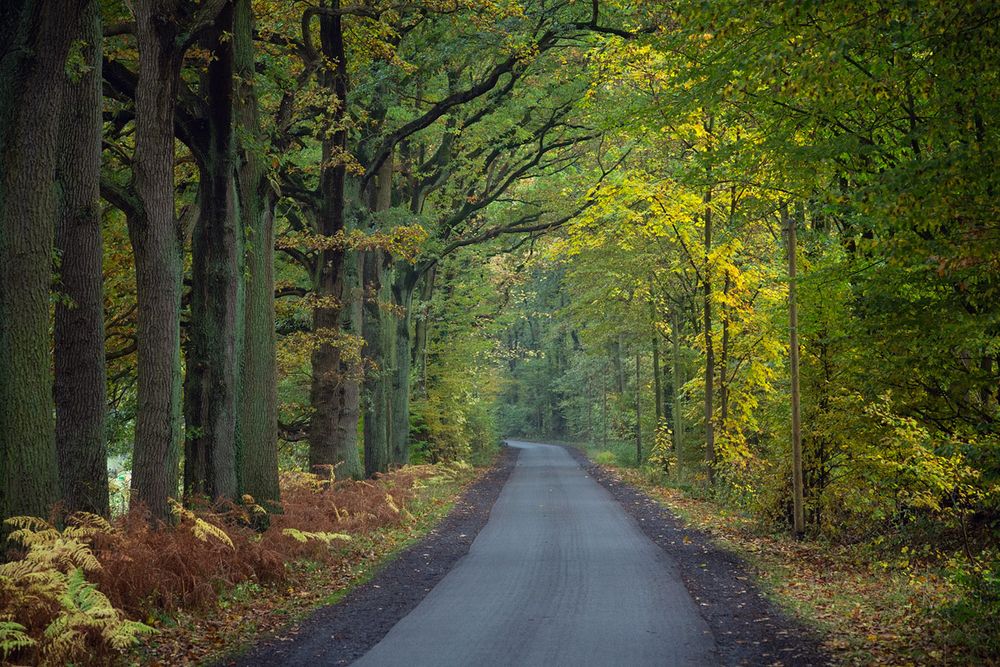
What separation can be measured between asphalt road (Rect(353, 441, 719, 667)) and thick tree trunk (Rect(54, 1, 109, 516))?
13.1ft

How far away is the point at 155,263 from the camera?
35.0 feet

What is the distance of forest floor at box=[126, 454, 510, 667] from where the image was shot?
25.1 ft

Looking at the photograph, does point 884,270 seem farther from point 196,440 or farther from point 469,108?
point 469,108

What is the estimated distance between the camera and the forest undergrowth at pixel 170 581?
692cm

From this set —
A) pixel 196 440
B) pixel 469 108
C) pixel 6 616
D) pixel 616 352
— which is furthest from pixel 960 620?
pixel 616 352

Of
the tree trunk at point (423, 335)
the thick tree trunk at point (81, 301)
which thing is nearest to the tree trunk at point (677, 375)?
the tree trunk at point (423, 335)

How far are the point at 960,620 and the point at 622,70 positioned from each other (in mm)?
13965

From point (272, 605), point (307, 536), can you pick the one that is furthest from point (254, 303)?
point (272, 605)

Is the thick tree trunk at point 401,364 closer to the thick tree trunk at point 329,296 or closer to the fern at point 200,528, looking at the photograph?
the thick tree trunk at point 329,296

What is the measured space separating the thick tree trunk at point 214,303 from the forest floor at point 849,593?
6984 mm

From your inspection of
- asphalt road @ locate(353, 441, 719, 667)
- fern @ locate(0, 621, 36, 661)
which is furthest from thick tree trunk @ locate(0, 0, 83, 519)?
asphalt road @ locate(353, 441, 719, 667)

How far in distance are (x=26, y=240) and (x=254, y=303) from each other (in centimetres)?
622

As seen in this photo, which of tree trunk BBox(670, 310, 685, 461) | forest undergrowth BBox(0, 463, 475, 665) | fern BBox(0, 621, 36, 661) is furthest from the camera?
tree trunk BBox(670, 310, 685, 461)

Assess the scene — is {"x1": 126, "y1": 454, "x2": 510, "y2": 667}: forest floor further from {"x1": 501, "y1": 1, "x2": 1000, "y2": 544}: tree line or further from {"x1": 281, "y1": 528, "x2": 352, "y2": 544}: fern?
{"x1": 501, "y1": 1, "x2": 1000, "y2": 544}: tree line
